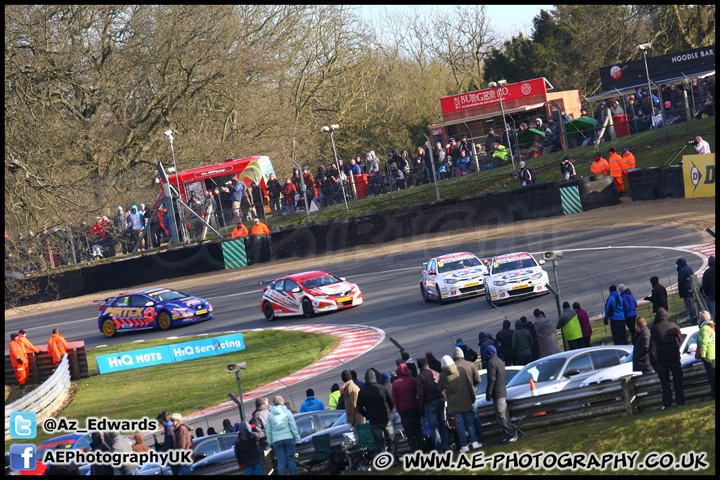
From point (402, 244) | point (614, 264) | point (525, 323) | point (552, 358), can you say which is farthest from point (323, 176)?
point (552, 358)

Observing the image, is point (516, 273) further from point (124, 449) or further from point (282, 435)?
point (124, 449)

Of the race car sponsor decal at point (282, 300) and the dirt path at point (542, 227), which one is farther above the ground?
the dirt path at point (542, 227)

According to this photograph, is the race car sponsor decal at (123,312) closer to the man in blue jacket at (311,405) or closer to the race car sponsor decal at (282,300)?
the race car sponsor decal at (282,300)

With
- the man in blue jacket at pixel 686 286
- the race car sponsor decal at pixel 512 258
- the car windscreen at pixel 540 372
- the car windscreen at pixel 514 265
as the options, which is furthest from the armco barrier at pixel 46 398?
the man in blue jacket at pixel 686 286

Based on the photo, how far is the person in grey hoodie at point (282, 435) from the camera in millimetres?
10422

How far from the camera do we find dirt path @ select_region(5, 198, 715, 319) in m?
25.3

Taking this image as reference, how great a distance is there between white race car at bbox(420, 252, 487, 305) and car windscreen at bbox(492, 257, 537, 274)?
3.33 feet

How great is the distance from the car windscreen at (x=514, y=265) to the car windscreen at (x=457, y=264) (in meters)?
1.46

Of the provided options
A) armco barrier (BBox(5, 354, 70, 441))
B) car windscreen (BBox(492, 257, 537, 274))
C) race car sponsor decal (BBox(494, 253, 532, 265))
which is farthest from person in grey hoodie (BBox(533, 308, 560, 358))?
armco barrier (BBox(5, 354, 70, 441))

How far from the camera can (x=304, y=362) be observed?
19.4 m

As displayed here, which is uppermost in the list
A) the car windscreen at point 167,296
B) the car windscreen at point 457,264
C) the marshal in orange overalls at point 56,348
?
the car windscreen at point 167,296

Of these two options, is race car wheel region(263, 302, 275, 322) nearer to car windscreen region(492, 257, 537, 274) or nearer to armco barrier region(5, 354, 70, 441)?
armco barrier region(5, 354, 70, 441)

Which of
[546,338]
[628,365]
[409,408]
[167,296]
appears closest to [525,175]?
[167,296]

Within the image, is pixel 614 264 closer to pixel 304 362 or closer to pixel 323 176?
pixel 304 362
